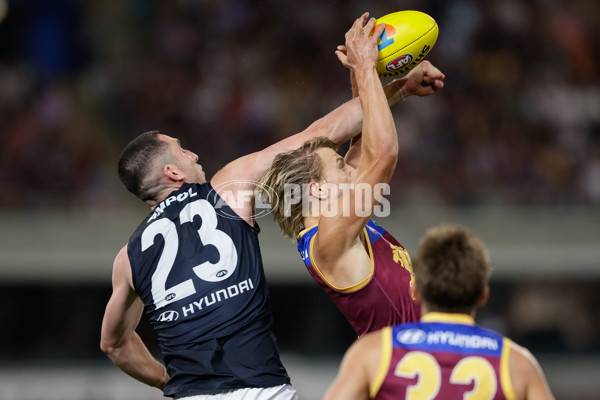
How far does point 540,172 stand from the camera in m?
11.5

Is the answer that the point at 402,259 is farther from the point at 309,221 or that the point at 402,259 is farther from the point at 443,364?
the point at 443,364

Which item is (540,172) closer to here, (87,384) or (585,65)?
(585,65)

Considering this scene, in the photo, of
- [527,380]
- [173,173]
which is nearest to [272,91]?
[173,173]

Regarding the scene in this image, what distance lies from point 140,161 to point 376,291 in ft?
5.02

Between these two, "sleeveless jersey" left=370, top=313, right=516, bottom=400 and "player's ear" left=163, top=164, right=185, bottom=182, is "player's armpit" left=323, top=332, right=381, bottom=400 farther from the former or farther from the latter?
"player's ear" left=163, top=164, right=185, bottom=182

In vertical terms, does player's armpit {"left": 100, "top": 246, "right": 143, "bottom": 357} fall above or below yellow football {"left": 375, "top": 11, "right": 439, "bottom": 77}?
below

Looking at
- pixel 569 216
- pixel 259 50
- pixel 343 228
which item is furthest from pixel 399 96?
pixel 259 50

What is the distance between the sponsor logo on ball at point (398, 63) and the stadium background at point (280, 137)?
20.4 feet

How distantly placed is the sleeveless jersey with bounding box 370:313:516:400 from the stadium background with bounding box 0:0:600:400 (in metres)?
7.45

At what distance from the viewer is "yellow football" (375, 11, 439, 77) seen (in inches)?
175

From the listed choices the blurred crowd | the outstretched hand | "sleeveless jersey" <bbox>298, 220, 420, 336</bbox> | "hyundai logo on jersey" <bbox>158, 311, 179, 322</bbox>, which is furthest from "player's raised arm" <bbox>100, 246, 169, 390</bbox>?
the blurred crowd

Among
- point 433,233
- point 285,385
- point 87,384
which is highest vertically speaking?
point 433,233

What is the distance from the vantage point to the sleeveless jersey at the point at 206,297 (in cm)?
407

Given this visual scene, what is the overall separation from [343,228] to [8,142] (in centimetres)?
914
